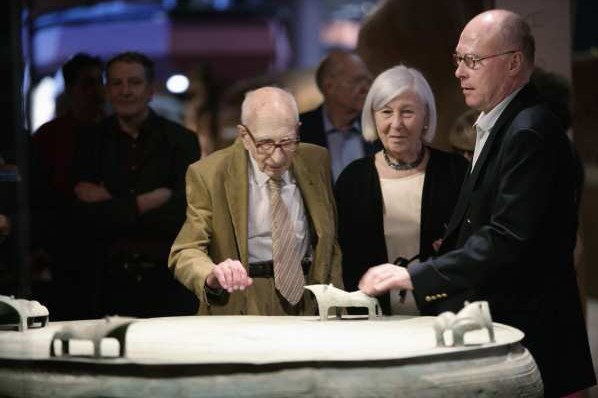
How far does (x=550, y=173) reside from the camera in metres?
3.90

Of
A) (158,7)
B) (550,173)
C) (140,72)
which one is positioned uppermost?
(158,7)

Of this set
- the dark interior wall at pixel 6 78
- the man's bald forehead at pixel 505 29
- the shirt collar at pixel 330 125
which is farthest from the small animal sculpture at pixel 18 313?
Result: the man's bald forehead at pixel 505 29

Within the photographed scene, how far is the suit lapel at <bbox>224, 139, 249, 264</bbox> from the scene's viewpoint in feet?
13.8

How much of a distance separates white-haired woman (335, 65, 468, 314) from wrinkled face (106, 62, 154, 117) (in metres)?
0.92

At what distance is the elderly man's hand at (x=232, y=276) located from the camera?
3957 millimetres

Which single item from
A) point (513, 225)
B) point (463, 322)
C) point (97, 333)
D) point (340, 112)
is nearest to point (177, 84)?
point (340, 112)

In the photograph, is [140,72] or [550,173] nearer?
[550,173]

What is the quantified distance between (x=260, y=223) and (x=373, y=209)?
0.37 metres

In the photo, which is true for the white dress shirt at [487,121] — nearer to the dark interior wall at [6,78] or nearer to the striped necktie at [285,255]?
the striped necktie at [285,255]

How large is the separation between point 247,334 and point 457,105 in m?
1.57

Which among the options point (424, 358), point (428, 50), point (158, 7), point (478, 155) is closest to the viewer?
point (424, 358)

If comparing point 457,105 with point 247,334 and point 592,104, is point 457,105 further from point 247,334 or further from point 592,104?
point 592,104

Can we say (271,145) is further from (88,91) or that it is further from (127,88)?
(88,91)

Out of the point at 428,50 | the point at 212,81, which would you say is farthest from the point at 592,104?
the point at 428,50
